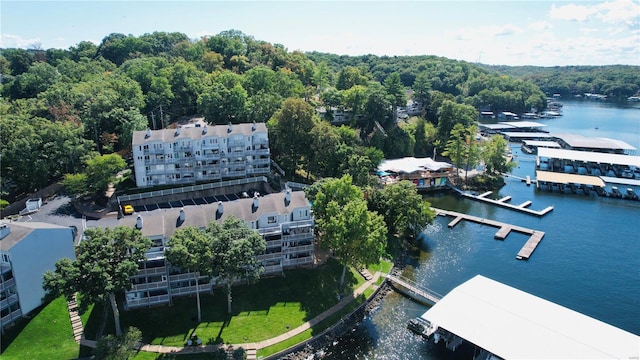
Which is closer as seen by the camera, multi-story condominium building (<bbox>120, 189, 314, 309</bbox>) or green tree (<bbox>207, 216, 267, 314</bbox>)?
green tree (<bbox>207, 216, 267, 314</bbox>)

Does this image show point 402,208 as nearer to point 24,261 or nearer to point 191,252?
point 191,252

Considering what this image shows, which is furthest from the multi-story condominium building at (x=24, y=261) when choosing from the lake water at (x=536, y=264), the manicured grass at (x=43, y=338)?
the lake water at (x=536, y=264)

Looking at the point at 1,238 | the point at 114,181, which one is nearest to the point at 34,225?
the point at 1,238

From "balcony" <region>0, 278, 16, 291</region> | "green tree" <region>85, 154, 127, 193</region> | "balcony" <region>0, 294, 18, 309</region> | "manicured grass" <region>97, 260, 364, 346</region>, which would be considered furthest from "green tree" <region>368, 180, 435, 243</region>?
"balcony" <region>0, 294, 18, 309</region>

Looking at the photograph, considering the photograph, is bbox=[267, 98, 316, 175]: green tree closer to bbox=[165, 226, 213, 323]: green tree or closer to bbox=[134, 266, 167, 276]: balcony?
bbox=[134, 266, 167, 276]: balcony

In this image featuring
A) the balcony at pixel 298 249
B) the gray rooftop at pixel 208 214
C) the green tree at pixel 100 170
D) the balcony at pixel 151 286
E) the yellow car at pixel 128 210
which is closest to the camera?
the balcony at pixel 151 286

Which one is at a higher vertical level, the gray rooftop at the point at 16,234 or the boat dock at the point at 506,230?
the gray rooftop at the point at 16,234

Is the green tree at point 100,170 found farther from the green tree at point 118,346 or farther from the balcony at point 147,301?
the green tree at point 118,346

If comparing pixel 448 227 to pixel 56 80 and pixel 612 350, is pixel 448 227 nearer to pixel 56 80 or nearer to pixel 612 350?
pixel 612 350
